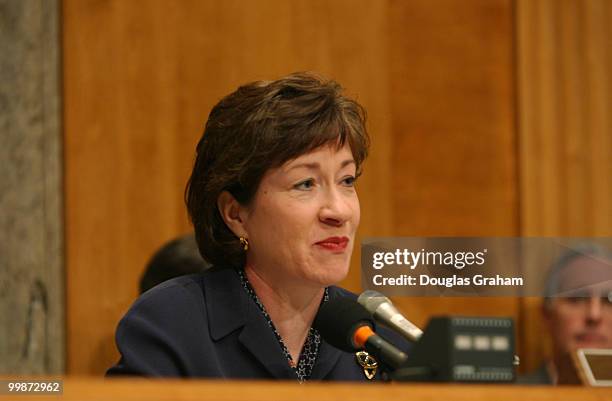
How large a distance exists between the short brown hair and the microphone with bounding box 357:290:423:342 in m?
0.41

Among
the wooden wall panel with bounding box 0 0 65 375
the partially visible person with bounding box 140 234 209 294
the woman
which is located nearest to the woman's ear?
the woman

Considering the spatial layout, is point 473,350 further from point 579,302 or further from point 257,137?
point 579,302

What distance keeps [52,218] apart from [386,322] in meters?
2.08

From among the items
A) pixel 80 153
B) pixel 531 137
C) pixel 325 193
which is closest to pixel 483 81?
pixel 531 137

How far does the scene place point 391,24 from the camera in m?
3.63

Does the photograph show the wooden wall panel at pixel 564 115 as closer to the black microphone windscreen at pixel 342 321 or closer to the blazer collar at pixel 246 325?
the blazer collar at pixel 246 325

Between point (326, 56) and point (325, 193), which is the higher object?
point (326, 56)

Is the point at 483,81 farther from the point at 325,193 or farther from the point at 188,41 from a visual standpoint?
the point at 325,193

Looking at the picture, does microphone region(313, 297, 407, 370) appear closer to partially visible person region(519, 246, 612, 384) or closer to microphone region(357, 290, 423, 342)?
microphone region(357, 290, 423, 342)

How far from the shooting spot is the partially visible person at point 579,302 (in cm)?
239

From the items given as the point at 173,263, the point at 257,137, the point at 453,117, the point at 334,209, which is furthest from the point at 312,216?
the point at 453,117

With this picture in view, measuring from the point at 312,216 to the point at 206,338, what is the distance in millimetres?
325

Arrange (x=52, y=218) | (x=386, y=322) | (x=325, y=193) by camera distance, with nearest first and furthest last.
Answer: (x=386, y=322)
(x=325, y=193)
(x=52, y=218)

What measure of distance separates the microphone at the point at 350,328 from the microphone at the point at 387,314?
0.03m
